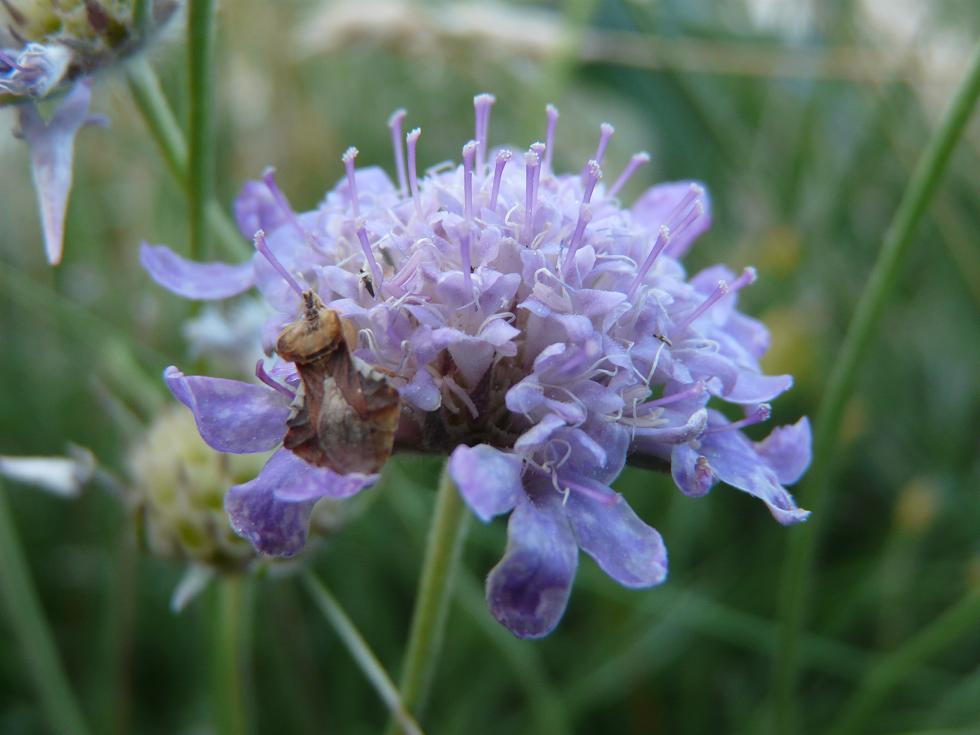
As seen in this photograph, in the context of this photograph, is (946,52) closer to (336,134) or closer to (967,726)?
(336,134)

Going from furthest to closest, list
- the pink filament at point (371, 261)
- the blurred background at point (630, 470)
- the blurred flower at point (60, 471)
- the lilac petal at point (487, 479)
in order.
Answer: the blurred background at point (630, 470) → the blurred flower at point (60, 471) → the pink filament at point (371, 261) → the lilac petal at point (487, 479)

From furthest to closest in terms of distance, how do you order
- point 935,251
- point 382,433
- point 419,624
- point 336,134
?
point 336,134, point 935,251, point 419,624, point 382,433

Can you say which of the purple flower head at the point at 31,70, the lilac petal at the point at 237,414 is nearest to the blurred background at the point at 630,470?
the purple flower head at the point at 31,70

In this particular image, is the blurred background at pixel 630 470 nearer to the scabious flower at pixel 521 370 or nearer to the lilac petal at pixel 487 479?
the scabious flower at pixel 521 370

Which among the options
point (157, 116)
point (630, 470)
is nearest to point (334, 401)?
point (157, 116)

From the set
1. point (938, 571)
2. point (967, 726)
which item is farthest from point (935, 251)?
point (967, 726)

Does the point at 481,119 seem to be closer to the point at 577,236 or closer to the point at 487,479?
the point at 577,236
